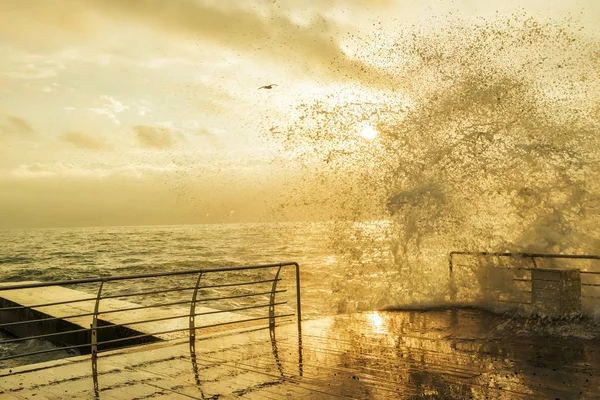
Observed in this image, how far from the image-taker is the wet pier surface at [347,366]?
6.60 metres

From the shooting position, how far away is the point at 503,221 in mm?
14914

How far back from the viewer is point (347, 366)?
7.89 m

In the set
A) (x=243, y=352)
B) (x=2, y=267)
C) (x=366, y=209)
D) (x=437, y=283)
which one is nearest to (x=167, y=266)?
(x=2, y=267)

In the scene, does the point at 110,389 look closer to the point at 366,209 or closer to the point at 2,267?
the point at 366,209

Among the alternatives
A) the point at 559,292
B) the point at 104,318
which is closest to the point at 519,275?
the point at 559,292

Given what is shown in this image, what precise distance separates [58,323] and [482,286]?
971 cm

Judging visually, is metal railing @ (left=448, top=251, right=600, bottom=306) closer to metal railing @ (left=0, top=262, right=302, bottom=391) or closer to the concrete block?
the concrete block

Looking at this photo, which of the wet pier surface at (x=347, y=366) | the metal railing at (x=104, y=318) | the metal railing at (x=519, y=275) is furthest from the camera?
the metal railing at (x=519, y=275)

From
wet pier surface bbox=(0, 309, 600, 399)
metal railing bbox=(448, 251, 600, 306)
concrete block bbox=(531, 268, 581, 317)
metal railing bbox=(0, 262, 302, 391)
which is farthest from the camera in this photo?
metal railing bbox=(448, 251, 600, 306)

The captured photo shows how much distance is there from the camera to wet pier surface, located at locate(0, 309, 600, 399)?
6598mm

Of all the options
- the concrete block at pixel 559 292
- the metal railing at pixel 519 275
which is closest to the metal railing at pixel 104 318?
the metal railing at pixel 519 275

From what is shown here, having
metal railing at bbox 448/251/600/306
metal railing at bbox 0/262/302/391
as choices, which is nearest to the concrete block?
metal railing at bbox 448/251/600/306

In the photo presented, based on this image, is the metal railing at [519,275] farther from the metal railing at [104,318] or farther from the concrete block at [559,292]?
the metal railing at [104,318]

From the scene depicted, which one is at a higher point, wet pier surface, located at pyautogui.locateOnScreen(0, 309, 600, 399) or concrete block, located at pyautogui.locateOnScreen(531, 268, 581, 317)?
concrete block, located at pyautogui.locateOnScreen(531, 268, 581, 317)
